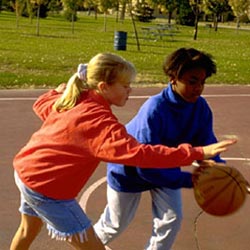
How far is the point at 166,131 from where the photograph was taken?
13.5 feet

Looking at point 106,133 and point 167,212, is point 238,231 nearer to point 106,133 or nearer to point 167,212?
point 167,212

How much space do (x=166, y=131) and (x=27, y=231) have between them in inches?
43.6

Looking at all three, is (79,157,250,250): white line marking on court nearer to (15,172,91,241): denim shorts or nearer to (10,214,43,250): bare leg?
(10,214,43,250): bare leg

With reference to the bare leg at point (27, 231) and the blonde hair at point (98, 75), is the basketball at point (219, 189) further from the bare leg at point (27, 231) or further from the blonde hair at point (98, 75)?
the bare leg at point (27, 231)

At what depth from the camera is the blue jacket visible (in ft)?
13.3

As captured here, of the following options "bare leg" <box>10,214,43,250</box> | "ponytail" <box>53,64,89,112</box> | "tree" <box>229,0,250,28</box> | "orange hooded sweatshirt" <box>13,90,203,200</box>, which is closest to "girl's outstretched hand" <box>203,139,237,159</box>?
"orange hooded sweatshirt" <box>13,90,203,200</box>

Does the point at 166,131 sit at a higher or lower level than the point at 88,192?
higher

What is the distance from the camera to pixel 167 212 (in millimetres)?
4211

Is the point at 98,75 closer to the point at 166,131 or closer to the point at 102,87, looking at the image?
the point at 102,87

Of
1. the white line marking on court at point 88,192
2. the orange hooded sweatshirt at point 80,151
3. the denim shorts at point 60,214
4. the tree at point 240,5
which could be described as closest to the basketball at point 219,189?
the orange hooded sweatshirt at point 80,151

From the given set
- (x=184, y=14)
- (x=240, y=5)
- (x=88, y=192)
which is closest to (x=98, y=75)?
(x=88, y=192)

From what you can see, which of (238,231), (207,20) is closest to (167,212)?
(238,231)

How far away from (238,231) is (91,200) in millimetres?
1566

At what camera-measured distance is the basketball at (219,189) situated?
4090 mm
